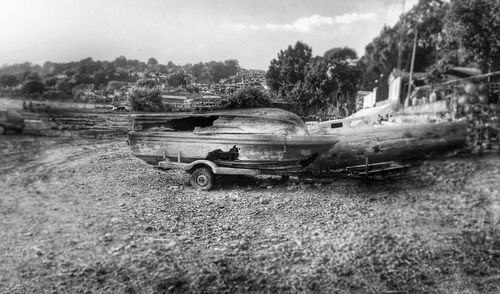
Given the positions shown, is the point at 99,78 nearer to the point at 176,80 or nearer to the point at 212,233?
the point at 176,80

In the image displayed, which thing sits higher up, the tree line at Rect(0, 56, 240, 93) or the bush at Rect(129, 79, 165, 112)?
the tree line at Rect(0, 56, 240, 93)

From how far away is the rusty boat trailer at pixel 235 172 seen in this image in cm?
459

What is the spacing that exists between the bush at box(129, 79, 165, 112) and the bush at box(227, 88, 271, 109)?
2.62 feet

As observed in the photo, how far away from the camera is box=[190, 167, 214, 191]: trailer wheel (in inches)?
182

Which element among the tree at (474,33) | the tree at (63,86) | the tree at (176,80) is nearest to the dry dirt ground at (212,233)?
the tree at (63,86)

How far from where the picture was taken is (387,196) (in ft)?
15.0

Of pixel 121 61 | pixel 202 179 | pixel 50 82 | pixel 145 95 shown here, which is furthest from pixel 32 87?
pixel 202 179

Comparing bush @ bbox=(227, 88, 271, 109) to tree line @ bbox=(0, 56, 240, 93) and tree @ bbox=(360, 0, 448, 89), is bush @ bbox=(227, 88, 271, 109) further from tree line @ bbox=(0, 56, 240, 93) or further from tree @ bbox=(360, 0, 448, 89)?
tree @ bbox=(360, 0, 448, 89)

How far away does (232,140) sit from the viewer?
4543 mm

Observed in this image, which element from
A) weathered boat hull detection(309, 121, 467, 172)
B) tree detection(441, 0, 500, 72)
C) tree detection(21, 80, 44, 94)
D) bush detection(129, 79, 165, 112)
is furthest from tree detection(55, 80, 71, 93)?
tree detection(441, 0, 500, 72)

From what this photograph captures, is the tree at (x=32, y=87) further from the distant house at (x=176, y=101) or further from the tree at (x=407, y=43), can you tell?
the tree at (x=407, y=43)

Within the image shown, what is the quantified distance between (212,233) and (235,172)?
1.19 m

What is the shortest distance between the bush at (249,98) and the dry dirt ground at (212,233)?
1.08 meters

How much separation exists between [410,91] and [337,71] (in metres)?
4.29
